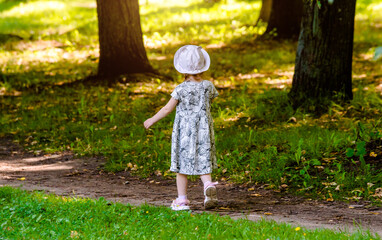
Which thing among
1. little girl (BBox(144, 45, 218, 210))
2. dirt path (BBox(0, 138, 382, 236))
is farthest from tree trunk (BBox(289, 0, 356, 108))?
little girl (BBox(144, 45, 218, 210))

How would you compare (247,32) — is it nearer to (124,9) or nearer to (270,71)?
(270,71)

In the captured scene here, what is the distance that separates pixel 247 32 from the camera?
653 inches

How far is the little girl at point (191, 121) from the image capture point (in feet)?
16.5

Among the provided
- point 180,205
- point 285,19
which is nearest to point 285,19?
point 285,19

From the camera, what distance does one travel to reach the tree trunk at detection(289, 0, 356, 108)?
844 centimetres

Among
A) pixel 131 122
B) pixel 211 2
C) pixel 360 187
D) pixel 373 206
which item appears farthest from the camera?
pixel 211 2

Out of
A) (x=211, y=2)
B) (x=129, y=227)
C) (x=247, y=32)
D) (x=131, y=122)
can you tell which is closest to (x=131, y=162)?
(x=131, y=122)

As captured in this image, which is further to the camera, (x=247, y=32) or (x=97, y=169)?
(x=247, y=32)

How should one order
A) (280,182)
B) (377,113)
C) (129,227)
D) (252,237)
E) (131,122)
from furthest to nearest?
(131,122) → (377,113) → (280,182) → (129,227) → (252,237)

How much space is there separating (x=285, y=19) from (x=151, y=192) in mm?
10592

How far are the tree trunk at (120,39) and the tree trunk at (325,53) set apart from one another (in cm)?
439

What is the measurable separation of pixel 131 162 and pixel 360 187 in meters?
3.23

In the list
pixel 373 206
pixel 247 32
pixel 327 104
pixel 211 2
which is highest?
pixel 211 2

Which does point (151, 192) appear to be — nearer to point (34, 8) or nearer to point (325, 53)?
point (325, 53)
